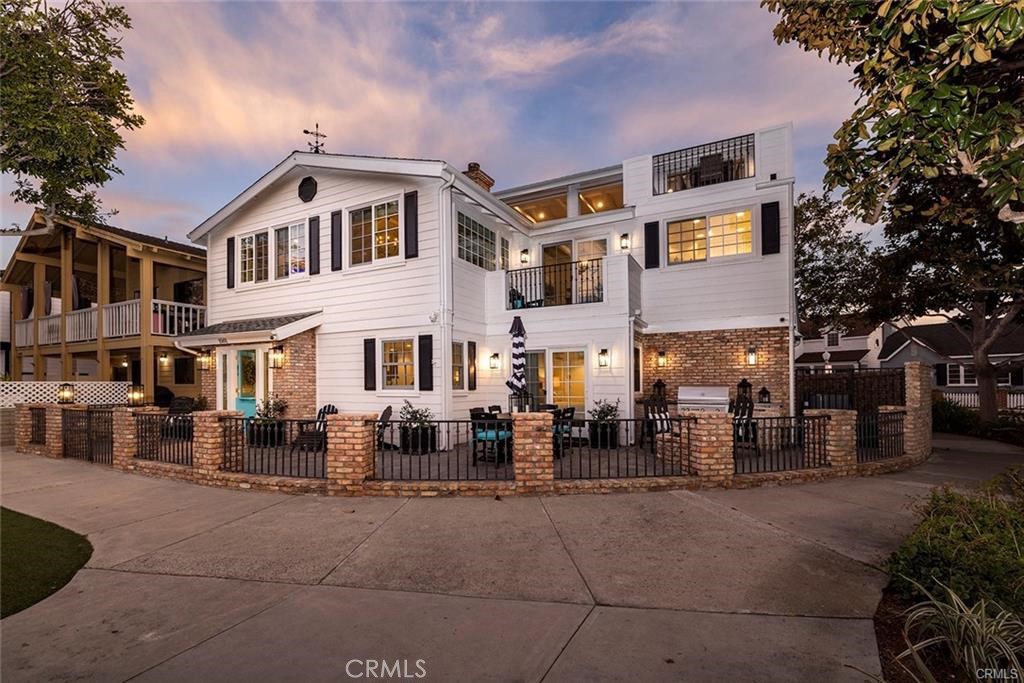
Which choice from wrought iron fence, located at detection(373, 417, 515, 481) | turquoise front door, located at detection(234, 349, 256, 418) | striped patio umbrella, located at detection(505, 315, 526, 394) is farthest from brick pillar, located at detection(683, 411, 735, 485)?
turquoise front door, located at detection(234, 349, 256, 418)

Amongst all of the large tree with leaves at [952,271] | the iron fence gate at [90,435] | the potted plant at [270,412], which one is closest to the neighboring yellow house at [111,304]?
the iron fence gate at [90,435]

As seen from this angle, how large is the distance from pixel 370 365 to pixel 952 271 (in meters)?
17.2

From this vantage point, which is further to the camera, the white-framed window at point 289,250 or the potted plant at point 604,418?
the white-framed window at point 289,250

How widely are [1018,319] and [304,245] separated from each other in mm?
21893

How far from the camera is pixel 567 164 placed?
8269 centimetres

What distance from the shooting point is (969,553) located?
3211mm

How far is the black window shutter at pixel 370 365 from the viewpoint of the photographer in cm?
1155

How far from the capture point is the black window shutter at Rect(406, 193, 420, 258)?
11164 millimetres

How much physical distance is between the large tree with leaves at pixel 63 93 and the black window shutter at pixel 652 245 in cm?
1324

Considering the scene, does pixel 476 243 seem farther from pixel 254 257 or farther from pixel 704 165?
pixel 254 257

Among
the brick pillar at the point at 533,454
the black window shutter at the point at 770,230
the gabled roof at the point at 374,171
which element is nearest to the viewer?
the brick pillar at the point at 533,454

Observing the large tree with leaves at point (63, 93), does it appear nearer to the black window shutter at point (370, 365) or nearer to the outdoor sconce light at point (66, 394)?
the outdoor sconce light at point (66, 394)

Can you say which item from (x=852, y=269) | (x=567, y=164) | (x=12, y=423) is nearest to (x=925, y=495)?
(x=852, y=269)

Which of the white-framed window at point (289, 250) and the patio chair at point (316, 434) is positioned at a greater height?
the white-framed window at point (289, 250)
